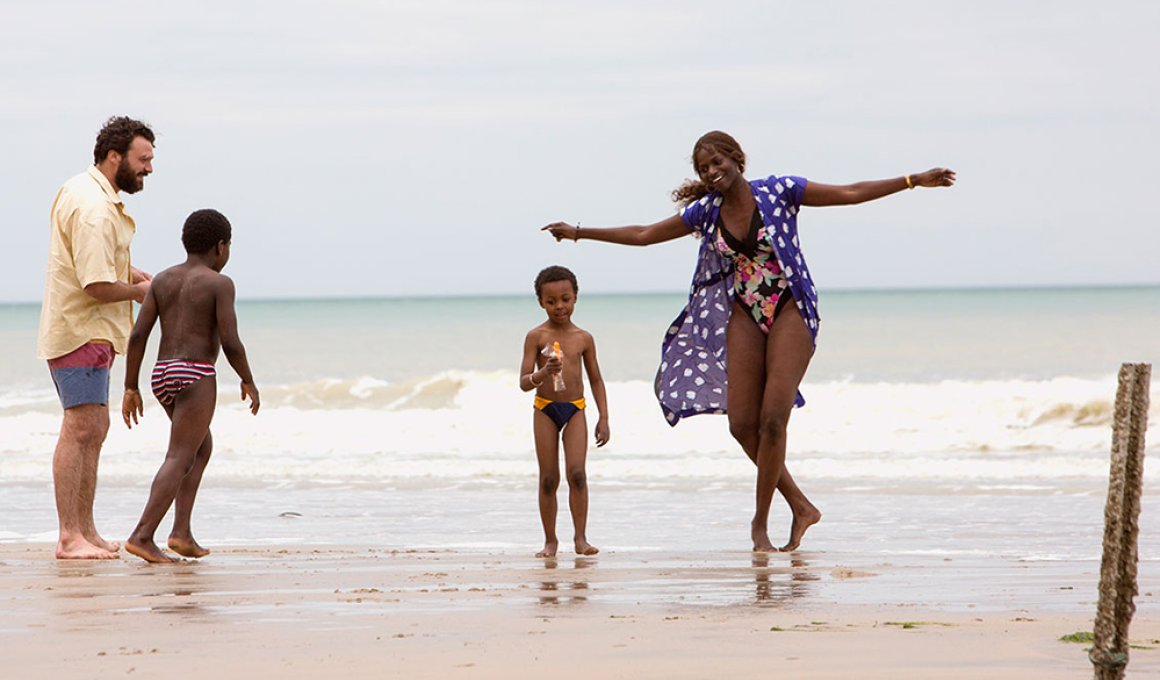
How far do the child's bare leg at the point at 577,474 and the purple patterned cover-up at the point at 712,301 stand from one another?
0.44 metres

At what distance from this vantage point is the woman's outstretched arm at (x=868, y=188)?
19.8ft

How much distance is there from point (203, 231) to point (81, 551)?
1.45m

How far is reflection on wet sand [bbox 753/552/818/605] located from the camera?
4738 mm

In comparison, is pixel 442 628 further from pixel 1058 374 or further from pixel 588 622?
pixel 1058 374

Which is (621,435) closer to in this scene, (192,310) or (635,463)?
(635,463)

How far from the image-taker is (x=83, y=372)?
629 cm

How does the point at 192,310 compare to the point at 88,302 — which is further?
the point at 88,302

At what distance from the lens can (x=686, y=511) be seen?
367 inches

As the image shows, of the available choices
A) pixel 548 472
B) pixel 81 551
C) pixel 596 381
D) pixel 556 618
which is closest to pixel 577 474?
pixel 548 472

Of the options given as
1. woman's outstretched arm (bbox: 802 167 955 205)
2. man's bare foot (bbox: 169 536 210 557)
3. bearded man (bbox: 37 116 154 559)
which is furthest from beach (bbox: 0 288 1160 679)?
woman's outstretched arm (bbox: 802 167 955 205)

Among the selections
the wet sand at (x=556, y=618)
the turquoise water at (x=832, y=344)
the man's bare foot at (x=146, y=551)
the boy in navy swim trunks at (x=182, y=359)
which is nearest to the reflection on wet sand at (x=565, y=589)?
the wet sand at (x=556, y=618)

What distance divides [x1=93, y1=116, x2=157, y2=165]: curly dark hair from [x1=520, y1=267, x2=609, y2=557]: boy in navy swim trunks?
6.43 feet

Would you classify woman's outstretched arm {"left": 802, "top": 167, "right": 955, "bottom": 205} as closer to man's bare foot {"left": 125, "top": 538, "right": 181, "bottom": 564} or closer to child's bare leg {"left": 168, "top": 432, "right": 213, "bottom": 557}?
child's bare leg {"left": 168, "top": 432, "right": 213, "bottom": 557}

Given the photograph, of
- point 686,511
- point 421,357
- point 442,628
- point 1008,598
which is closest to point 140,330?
point 442,628
